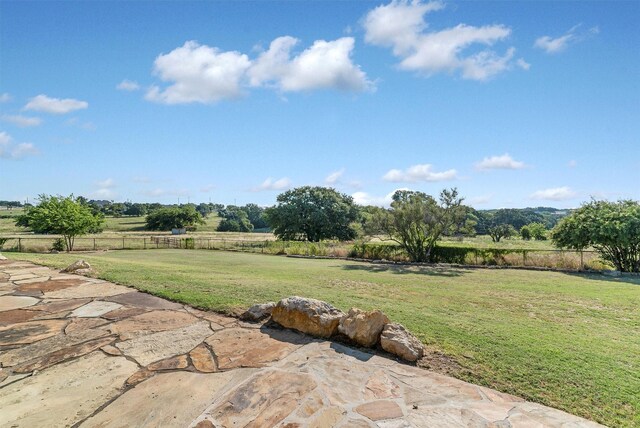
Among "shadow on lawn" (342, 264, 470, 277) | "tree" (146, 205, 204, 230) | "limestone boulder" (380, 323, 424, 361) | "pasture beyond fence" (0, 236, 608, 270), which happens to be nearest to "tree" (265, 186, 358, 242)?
"pasture beyond fence" (0, 236, 608, 270)

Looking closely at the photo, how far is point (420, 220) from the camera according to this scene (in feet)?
57.5

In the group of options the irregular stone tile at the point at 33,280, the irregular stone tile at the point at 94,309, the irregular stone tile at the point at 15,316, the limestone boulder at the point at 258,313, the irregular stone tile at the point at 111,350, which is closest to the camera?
the irregular stone tile at the point at 111,350

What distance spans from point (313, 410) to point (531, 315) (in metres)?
5.21

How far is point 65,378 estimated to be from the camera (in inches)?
111

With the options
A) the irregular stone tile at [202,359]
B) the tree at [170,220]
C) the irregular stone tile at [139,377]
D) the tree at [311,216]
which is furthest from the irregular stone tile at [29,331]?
the tree at [170,220]

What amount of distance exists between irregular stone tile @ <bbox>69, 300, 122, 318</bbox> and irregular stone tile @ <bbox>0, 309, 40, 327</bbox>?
19.7 inches

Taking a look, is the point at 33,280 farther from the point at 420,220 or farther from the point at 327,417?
the point at 420,220

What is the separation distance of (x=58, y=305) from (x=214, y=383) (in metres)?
3.68

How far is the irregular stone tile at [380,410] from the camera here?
2340 millimetres

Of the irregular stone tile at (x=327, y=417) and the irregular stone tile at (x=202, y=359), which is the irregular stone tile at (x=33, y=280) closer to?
the irregular stone tile at (x=202, y=359)

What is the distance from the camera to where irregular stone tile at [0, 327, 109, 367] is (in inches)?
125

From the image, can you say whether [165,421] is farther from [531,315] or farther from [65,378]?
[531,315]

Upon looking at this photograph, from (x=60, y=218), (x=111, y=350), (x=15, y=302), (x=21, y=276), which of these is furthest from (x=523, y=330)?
(x=60, y=218)

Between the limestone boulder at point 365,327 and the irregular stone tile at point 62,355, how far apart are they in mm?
2596
